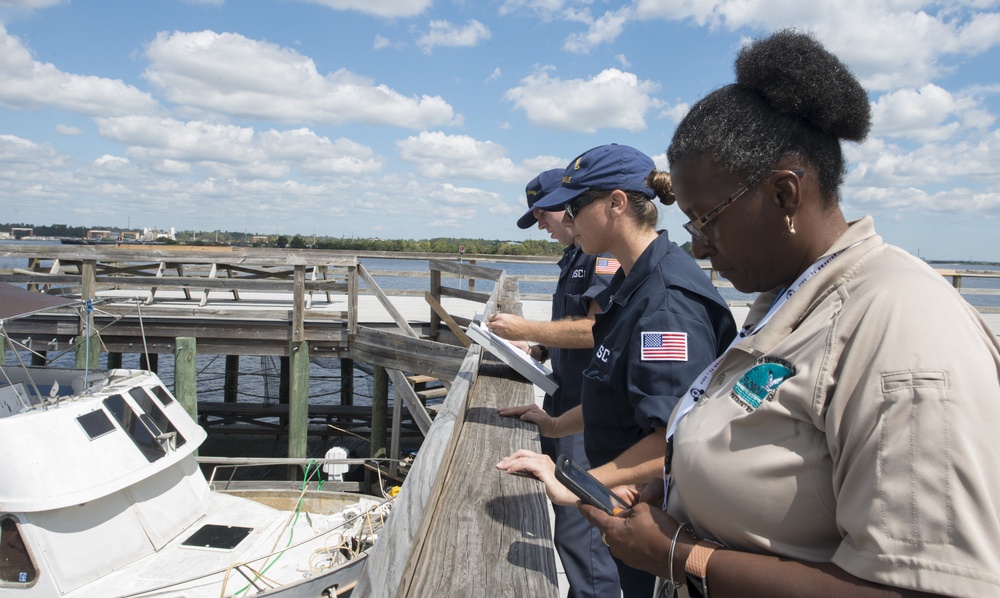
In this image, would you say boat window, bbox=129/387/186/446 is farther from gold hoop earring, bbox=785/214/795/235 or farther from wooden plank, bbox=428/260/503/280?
gold hoop earring, bbox=785/214/795/235

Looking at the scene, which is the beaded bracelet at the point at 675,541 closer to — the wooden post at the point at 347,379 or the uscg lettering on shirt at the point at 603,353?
the uscg lettering on shirt at the point at 603,353

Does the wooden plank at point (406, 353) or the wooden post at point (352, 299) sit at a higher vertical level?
the wooden post at point (352, 299)

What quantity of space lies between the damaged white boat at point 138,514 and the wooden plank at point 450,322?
2373 millimetres

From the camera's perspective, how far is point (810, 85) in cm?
129

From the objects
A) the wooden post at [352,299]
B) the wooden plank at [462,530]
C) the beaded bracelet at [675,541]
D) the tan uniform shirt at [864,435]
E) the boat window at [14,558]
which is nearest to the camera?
the tan uniform shirt at [864,435]

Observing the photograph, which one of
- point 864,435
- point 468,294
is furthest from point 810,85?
point 468,294

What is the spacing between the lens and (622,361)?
1.93 metres

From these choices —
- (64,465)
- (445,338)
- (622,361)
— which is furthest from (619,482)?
(445,338)

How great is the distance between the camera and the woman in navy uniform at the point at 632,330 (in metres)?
1.81

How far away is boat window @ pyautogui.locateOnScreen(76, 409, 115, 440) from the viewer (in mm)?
6977

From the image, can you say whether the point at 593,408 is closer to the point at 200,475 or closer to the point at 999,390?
the point at 999,390

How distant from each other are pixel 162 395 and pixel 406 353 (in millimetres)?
3137

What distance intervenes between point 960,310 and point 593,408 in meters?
1.25

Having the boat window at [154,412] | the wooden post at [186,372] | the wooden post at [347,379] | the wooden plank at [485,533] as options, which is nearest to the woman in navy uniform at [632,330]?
the wooden plank at [485,533]
